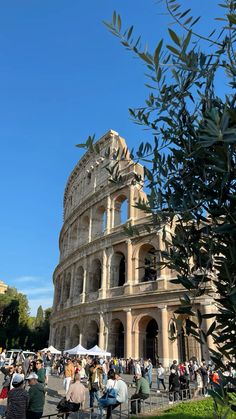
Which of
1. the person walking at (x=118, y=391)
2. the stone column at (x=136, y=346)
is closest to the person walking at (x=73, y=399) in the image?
the person walking at (x=118, y=391)

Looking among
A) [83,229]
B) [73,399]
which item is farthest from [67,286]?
[73,399]

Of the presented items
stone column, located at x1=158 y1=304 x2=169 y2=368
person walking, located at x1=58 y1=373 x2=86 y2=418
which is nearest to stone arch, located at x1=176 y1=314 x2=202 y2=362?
stone column, located at x1=158 y1=304 x2=169 y2=368

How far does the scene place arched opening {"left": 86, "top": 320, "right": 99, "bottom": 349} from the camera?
25.8m

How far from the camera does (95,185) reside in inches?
1244

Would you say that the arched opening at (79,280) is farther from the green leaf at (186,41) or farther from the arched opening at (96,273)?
the green leaf at (186,41)

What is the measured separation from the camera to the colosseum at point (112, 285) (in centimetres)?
2053

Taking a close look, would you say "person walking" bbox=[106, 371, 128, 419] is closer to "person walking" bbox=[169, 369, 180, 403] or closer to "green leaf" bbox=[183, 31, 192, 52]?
"person walking" bbox=[169, 369, 180, 403]

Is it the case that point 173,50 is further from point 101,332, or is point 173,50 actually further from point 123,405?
point 101,332

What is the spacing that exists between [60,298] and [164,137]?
108 feet

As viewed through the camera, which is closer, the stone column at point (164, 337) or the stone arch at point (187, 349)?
the stone arch at point (187, 349)

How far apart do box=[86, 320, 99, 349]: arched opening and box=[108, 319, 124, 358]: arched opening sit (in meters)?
2.42

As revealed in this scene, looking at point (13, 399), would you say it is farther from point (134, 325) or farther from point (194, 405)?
point (134, 325)

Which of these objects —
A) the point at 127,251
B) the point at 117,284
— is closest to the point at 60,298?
the point at 117,284

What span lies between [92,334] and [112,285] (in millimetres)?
4503
